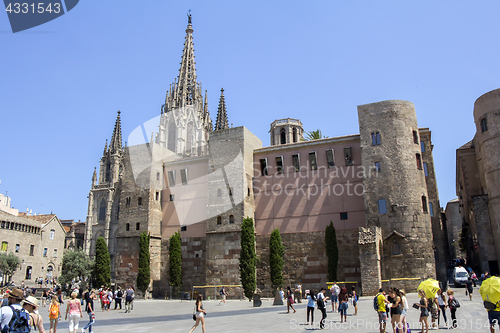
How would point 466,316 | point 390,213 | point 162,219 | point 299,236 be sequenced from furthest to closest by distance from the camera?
point 162,219
point 299,236
point 390,213
point 466,316

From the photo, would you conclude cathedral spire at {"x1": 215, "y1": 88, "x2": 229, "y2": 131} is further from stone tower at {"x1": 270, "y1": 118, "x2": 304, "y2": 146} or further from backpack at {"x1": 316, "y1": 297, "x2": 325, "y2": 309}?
backpack at {"x1": 316, "y1": 297, "x2": 325, "y2": 309}

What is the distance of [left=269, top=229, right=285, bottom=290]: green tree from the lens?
31203 mm

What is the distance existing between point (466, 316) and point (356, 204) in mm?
16244

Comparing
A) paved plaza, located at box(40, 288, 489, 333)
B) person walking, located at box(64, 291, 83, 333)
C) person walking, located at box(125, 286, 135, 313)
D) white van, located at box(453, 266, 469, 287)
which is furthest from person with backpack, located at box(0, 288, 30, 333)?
white van, located at box(453, 266, 469, 287)

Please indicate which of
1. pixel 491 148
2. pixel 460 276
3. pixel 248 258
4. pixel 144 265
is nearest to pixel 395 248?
pixel 460 276

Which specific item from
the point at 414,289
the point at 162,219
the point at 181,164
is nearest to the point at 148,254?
the point at 162,219

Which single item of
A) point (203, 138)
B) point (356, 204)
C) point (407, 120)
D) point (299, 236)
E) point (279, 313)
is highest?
point (203, 138)

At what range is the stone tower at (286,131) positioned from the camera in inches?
2709

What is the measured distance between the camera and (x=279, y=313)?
2033cm

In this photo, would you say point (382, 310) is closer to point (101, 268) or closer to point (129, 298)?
point (129, 298)

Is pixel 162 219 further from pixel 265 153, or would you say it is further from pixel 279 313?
pixel 279 313

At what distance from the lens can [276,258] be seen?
31.5 metres

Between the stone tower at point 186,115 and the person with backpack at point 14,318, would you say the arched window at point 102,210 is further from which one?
the person with backpack at point 14,318

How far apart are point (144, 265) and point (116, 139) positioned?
2189 inches
